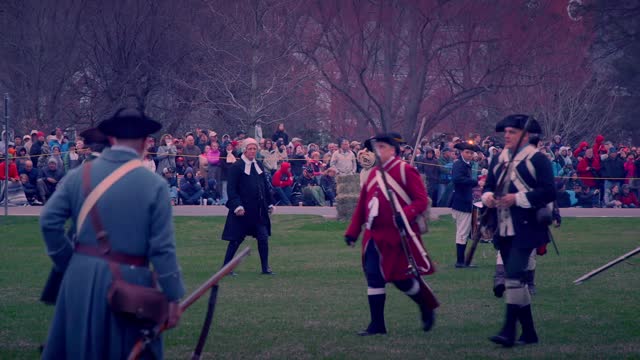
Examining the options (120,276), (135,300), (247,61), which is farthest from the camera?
(247,61)

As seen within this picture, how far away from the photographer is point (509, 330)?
933 cm

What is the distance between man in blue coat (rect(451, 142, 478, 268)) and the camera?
15.8 meters

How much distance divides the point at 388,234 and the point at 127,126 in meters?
3.95

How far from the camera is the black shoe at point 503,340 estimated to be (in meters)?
9.29

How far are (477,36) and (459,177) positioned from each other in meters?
13.9

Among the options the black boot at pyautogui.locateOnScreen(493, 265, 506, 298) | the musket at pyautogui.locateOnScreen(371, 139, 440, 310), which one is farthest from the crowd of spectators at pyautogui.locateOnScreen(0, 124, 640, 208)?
the musket at pyautogui.locateOnScreen(371, 139, 440, 310)

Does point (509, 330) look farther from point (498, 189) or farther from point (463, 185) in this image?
point (463, 185)

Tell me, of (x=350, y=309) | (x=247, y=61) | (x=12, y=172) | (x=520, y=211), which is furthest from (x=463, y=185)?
(x=247, y=61)

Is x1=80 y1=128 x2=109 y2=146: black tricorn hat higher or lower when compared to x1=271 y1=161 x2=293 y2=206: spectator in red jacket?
higher

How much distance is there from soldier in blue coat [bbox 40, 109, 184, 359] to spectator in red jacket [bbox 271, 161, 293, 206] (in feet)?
66.5

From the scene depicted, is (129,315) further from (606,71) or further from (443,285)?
(606,71)

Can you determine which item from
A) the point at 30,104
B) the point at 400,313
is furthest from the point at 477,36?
the point at 400,313

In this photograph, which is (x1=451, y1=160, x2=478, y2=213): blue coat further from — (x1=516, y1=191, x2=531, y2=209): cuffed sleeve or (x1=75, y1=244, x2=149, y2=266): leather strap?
(x1=75, y1=244, x2=149, y2=266): leather strap

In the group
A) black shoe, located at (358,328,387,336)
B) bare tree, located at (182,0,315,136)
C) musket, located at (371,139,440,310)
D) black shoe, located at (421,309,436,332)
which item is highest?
bare tree, located at (182,0,315,136)
